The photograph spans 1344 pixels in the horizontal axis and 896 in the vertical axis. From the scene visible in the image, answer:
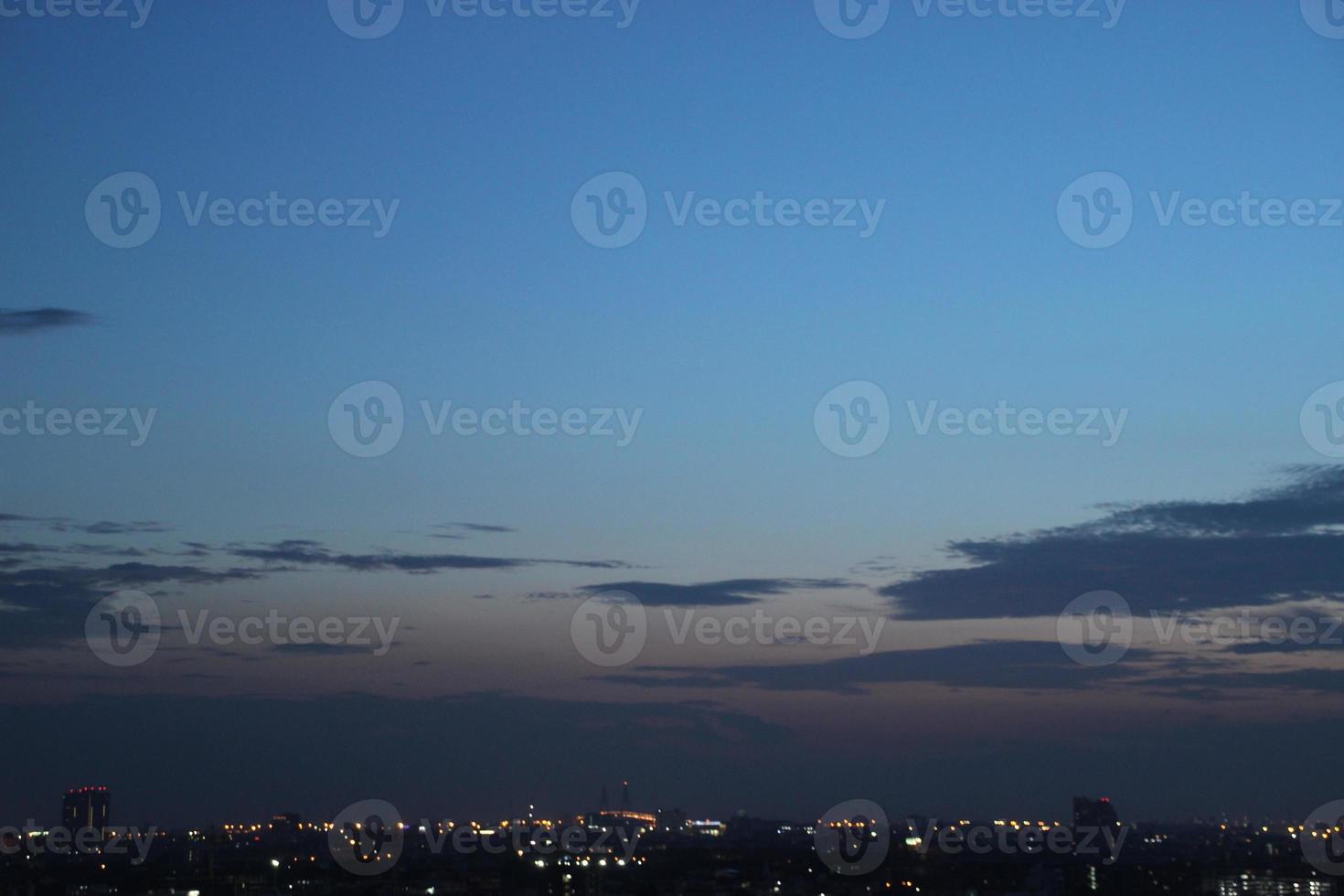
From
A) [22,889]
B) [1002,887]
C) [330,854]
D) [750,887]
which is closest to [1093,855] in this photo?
[1002,887]

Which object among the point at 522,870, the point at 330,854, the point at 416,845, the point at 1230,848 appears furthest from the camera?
the point at 416,845

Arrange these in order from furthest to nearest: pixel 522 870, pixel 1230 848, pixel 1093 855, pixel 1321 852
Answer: pixel 1230 848, pixel 1093 855, pixel 1321 852, pixel 522 870

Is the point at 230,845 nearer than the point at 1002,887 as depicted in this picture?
No

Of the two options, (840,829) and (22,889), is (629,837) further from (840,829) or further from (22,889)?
(22,889)
